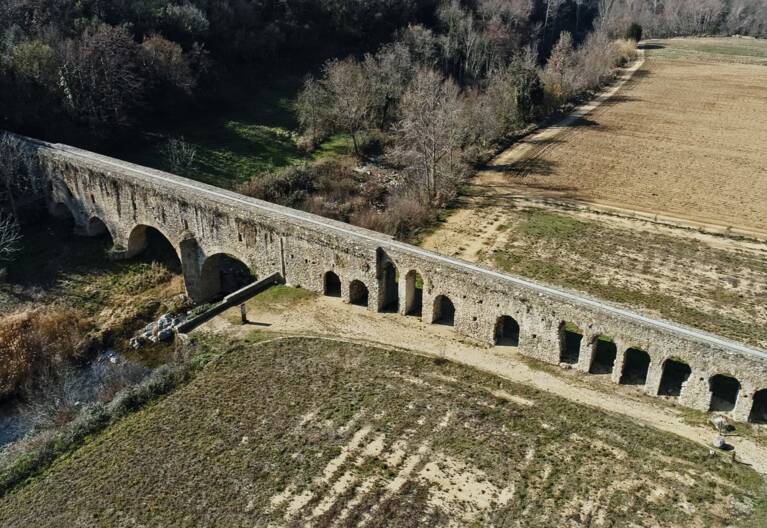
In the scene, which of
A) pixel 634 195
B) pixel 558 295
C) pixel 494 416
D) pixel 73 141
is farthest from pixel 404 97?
pixel 494 416

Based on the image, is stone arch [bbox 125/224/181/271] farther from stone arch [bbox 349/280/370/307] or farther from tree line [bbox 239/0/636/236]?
stone arch [bbox 349/280/370/307]

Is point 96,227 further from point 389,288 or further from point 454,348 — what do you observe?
point 454,348

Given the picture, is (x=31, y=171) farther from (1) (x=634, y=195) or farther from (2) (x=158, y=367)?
(1) (x=634, y=195)

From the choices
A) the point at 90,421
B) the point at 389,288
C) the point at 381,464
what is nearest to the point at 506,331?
the point at 389,288

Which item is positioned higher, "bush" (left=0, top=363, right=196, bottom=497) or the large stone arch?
the large stone arch

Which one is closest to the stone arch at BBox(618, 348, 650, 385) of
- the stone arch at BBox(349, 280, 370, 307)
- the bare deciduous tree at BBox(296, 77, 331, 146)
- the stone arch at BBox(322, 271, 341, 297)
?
the stone arch at BBox(349, 280, 370, 307)
